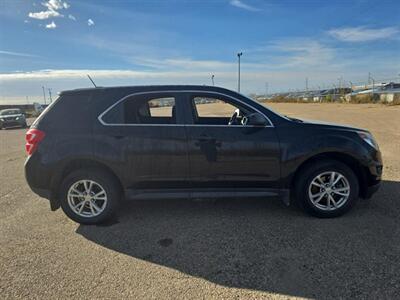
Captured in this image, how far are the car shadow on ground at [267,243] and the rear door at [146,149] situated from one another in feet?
2.01

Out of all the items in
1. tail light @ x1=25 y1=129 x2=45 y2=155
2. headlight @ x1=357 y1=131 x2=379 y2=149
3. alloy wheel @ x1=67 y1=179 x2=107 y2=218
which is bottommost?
alloy wheel @ x1=67 y1=179 x2=107 y2=218

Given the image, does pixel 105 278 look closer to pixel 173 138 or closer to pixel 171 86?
pixel 173 138

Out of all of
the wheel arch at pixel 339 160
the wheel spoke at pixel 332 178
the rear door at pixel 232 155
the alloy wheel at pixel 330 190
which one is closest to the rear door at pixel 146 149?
the rear door at pixel 232 155

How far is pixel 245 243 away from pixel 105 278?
5.08ft

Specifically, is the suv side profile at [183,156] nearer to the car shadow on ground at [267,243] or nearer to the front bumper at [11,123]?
the car shadow on ground at [267,243]

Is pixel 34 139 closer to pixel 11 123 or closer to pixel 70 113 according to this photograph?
pixel 70 113

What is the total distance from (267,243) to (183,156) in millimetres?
1484

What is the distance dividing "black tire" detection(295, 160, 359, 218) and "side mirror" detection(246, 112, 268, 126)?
86cm

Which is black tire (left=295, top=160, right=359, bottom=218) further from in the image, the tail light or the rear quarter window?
the tail light

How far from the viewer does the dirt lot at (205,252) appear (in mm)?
2684

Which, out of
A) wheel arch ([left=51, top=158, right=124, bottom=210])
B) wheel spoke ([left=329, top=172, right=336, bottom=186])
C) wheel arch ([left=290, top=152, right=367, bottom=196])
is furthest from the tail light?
wheel spoke ([left=329, top=172, right=336, bottom=186])

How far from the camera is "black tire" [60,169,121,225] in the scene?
13.0ft

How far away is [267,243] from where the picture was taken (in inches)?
135

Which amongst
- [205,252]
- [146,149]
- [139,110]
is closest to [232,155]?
[146,149]
